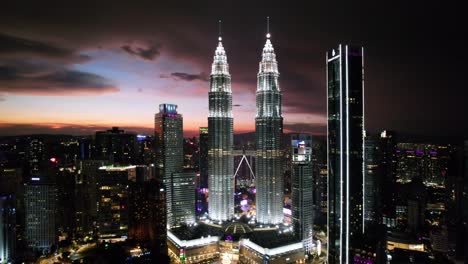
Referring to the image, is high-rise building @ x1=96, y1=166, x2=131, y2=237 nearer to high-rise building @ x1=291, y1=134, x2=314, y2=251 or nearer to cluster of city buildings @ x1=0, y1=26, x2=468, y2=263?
cluster of city buildings @ x1=0, y1=26, x2=468, y2=263

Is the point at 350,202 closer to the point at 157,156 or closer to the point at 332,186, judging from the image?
the point at 332,186

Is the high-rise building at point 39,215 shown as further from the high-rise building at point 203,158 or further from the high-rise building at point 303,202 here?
the high-rise building at point 303,202

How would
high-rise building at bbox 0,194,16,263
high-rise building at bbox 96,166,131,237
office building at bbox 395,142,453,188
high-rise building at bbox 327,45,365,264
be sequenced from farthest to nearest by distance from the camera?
office building at bbox 395,142,453,188 < high-rise building at bbox 96,166,131,237 < high-rise building at bbox 0,194,16,263 < high-rise building at bbox 327,45,365,264

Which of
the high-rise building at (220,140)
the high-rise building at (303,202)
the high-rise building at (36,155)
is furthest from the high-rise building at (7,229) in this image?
the high-rise building at (303,202)

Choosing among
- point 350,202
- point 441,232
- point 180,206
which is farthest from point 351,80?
point 180,206

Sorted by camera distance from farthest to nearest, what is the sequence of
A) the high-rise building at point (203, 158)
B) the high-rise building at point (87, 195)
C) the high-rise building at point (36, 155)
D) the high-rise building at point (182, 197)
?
the high-rise building at point (203, 158)
the high-rise building at point (36, 155)
the high-rise building at point (182, 197)
the high-rise building at point (87, 195)

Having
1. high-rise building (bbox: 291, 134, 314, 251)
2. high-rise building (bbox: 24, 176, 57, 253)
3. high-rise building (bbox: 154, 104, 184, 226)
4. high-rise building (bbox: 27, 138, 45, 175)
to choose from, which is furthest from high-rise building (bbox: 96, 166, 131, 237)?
high-rise building (bbox: 291, 134, 314, 251)
